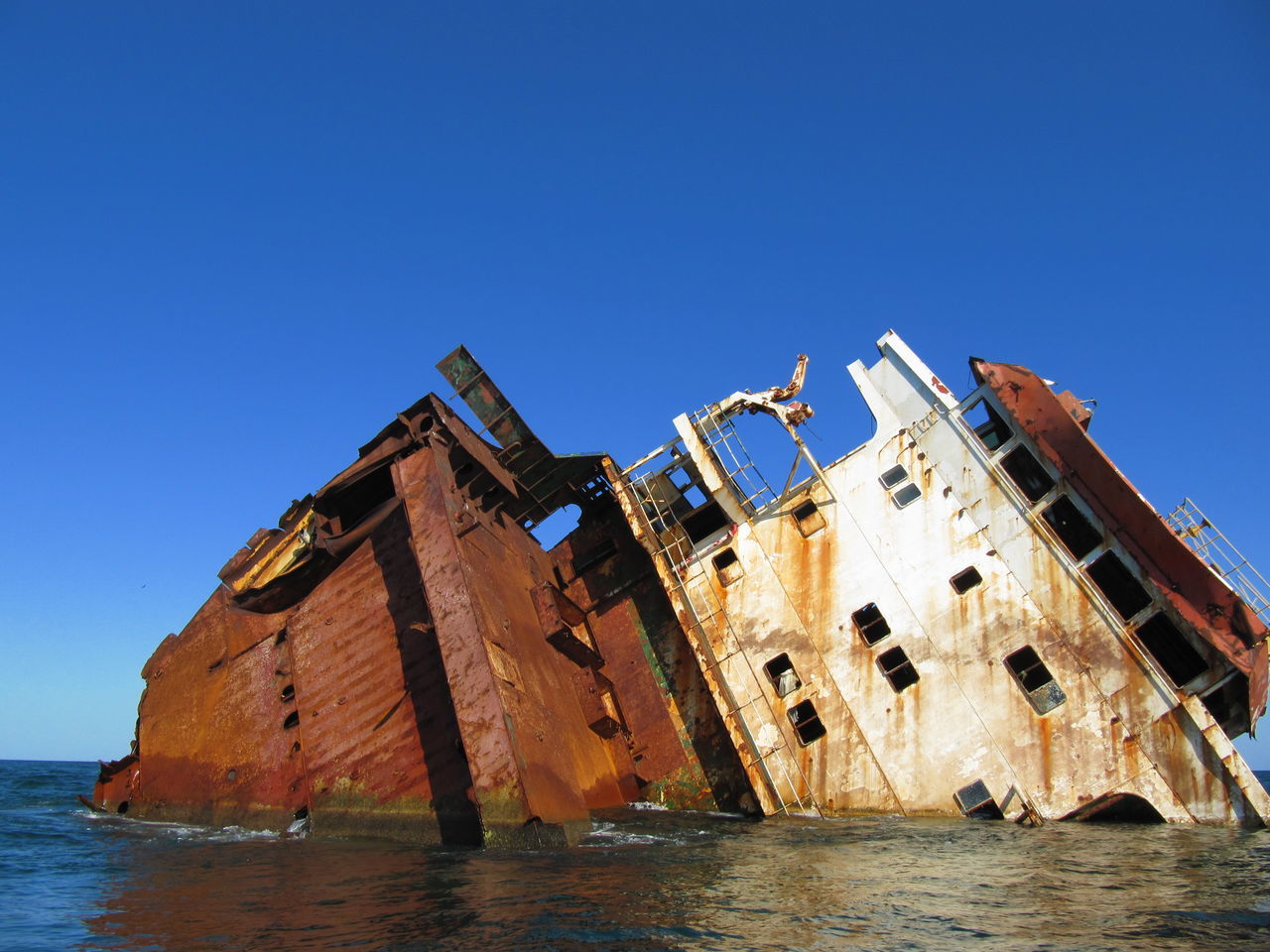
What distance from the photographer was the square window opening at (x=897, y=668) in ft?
41.4

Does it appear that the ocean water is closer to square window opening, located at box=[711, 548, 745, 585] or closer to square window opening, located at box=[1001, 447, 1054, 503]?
square window opening, located at box=[711, 548, 745, 585]

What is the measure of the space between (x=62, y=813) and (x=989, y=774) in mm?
15198

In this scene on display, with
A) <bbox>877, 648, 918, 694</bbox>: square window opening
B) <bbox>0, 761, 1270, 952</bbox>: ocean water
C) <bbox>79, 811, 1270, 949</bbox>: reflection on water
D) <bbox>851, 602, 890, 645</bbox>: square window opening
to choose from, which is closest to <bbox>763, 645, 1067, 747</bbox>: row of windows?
<bbox>877, 648, 918, 694</bbox>: square window opening

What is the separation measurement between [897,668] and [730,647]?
8.78 feet

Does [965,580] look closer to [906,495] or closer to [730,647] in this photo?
[906,495]

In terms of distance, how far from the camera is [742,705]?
44.4 ft

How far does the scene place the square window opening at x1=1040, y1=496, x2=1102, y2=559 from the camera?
1291 cm

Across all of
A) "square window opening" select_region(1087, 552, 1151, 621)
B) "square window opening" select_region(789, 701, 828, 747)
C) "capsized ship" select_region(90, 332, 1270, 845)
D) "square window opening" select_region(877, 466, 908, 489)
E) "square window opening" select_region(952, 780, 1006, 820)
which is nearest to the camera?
"capsized ship" select_region(90, 332, 1270, 845)

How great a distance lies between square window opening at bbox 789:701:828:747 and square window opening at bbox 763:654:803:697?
0.29 m

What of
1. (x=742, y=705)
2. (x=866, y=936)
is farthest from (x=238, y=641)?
(x=866, y=936)

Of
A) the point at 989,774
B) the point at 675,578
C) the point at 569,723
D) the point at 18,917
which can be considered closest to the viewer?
the point at 18,917

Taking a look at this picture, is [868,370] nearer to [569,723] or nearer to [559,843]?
[569,723]

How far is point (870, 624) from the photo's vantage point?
13.2 m

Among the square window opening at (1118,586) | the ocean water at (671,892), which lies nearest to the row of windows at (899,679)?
the square window opening at (1118,586)
